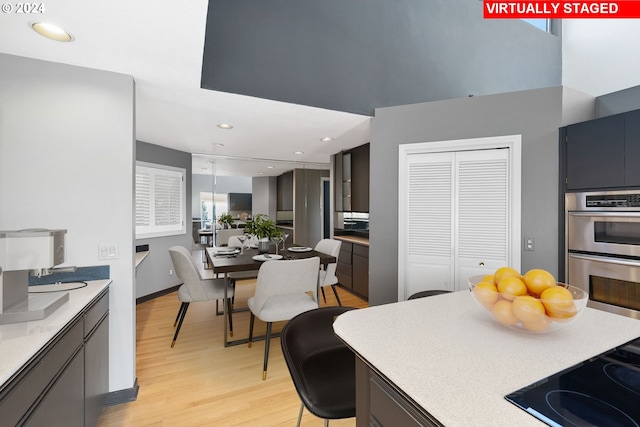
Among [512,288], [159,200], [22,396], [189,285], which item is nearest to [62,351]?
[22,396]

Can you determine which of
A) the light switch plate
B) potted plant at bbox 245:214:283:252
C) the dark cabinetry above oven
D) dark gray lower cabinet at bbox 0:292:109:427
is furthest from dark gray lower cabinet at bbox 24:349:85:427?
the dark cabinetry above oven

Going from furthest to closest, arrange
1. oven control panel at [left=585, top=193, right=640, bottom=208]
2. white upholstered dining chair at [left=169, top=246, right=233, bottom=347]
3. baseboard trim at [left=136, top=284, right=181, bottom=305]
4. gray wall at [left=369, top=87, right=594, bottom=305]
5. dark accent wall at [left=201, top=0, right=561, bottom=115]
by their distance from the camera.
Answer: baseboard trim at [left=136, top=284, right=181, bottom=305] → white upholstered dining chair at [left=169, top=246, right=233, bottom=347] → dark accent wall at [left=201, top=0, right=561, bottom=115] → gray wall at [left=369, top=87, right=594, bottom=305] → oven control panel at [left=585, top=193, right=640, bottom=208]

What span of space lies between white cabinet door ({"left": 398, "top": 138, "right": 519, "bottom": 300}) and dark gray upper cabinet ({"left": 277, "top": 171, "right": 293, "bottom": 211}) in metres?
3.10

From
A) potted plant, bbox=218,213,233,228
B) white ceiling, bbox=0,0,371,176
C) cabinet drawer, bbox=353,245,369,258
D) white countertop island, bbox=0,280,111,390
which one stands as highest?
white ceiling, bbox=0,0,371,176

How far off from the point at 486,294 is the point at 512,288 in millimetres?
85

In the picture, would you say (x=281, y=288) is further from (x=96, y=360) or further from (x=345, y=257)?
(x=345, y=257)

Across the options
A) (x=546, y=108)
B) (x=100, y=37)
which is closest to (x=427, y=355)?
(x=100, y=37)

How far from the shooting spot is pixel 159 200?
4.52 m

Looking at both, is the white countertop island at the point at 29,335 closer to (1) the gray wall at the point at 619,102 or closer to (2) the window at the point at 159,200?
(2) the window at the point at 159,200

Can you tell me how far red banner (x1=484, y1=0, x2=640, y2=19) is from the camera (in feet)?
10.1

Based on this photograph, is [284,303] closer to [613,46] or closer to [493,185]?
[493,185]

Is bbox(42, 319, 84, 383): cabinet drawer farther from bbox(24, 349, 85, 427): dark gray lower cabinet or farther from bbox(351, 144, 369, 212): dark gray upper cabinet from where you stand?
bbox(351, 144, 369, 212): dark gray upper cabinet

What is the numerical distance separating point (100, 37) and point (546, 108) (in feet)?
10.8

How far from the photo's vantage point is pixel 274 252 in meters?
3.79
